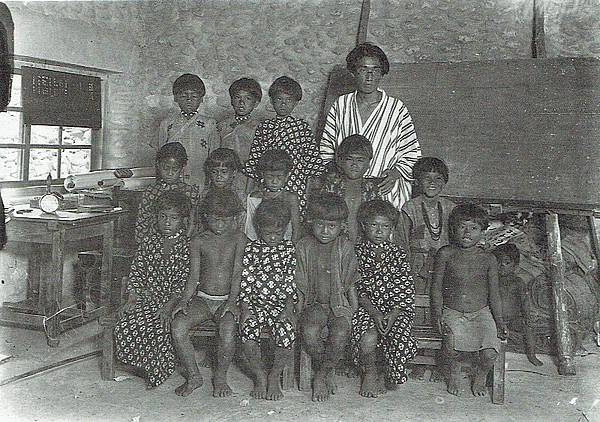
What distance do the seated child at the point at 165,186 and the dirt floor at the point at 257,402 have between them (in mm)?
901

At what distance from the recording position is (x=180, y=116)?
14.7 feet

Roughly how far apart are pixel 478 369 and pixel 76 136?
12.2 ft

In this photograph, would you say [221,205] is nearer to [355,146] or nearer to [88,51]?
[355,146]

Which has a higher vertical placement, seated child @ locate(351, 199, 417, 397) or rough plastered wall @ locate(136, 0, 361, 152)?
rough plastered wall @ locate(136, 0, 361, 152)

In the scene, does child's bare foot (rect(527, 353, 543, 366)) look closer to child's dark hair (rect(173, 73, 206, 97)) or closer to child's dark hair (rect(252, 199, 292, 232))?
child's dark hair (rect(252, 199, 292, 232))

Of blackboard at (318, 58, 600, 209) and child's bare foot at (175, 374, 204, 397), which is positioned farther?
blackboard at (318, 58, 600, 209)

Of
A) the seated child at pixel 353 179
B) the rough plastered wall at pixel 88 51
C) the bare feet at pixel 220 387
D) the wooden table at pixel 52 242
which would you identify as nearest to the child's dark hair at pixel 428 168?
the seated child at pixel 353 179

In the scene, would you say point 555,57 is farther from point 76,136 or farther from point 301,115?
point 76,136

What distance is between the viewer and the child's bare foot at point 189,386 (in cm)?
339

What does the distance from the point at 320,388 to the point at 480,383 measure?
886mm

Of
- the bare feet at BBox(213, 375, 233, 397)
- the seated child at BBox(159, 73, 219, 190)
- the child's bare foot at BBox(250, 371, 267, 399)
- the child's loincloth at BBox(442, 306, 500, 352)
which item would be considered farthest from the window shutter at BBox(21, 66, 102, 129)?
the child's loincloth at BBox(442, 306, 500, 352)

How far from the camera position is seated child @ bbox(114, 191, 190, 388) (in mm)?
3457

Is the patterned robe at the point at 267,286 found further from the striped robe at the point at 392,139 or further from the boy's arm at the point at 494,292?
the boy's arm at the point at 494,292

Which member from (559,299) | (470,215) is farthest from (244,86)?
(559,299)
